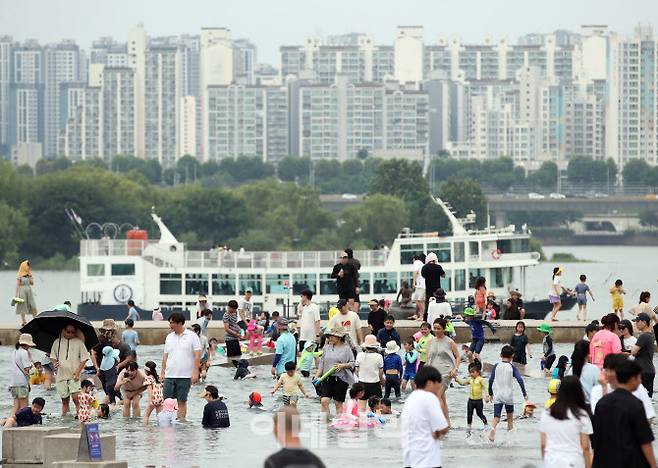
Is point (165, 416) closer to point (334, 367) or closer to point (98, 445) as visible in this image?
point (334, 367)

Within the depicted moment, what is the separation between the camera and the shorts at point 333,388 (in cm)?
2497

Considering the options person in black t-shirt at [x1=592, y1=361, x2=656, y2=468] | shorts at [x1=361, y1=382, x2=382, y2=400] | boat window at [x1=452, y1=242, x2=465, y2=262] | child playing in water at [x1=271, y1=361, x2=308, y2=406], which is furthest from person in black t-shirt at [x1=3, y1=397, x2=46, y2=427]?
boat window at [x1=452, y1=242, x2=465, y2=262]

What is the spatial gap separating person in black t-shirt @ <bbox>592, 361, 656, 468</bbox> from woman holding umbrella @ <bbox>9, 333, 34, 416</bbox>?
37.4 ft

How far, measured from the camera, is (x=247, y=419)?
998 inches

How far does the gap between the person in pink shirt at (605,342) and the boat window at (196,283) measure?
141ft

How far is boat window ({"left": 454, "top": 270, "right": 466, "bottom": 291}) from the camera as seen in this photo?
62.7 meters

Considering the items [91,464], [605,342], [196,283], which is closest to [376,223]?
[196,283]

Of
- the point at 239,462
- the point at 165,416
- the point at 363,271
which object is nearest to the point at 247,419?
the point at 165,416

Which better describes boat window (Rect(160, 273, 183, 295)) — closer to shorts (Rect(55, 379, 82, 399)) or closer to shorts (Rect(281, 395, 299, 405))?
shorts (Rect(281, 395, 299, 405))

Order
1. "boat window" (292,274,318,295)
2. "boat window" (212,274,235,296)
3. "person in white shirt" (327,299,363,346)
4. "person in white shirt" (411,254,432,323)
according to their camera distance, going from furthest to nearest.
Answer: "boat window" (212,274,235,296)
"boat window" (292,274,318,295)
"person in white shirt" (411,254,432,323)
"person in white shirt" (327,299,363,346)

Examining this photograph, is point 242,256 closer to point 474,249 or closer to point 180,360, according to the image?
point 474,249

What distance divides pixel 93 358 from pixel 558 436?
12183 millimetres

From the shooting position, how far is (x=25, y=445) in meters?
20.7

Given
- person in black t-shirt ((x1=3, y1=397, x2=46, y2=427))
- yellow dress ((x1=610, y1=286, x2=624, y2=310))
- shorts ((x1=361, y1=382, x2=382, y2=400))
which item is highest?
yellow dress ((x1=610, y1=286, x2=624, y2=310))
